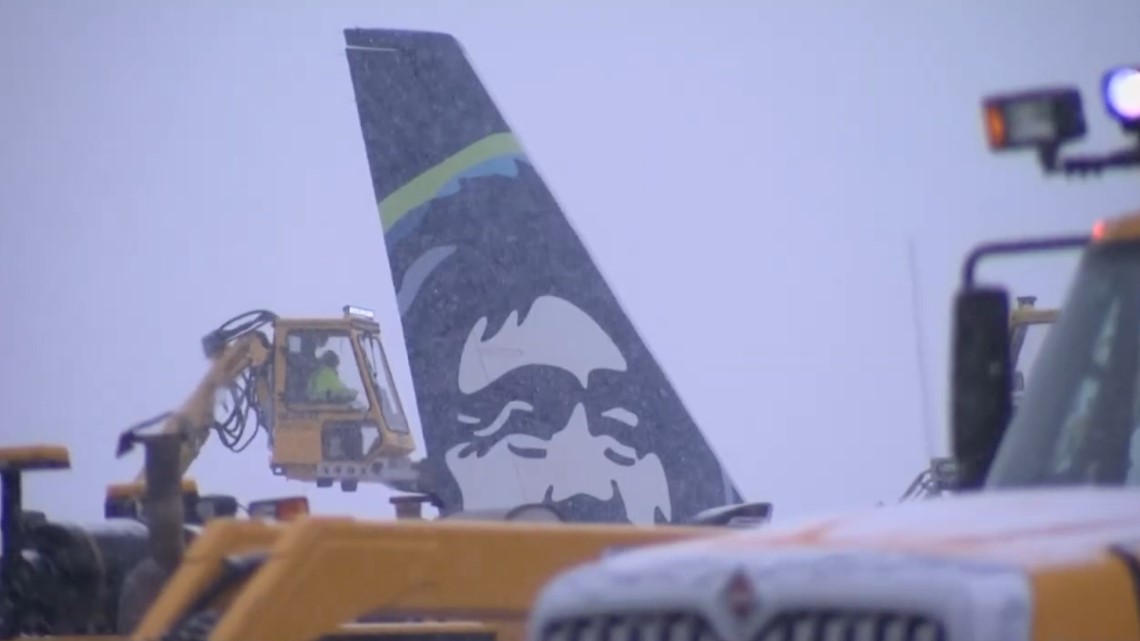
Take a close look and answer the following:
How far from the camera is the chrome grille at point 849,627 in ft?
9.29

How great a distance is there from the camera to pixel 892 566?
9.59ft

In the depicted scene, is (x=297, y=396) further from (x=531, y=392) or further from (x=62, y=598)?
(x=62, y=598)

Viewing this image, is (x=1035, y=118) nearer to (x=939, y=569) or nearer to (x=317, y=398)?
(x=939, y=569)

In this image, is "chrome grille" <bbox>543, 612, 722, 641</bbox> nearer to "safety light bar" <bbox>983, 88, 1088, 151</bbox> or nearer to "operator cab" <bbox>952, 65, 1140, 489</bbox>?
"operator cab" <bbox>952, 65, 1140, 489</bbox>

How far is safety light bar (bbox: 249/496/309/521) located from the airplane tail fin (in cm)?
395

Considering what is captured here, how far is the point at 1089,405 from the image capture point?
3990 mm

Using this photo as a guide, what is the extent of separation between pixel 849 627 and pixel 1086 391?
4.31 ft

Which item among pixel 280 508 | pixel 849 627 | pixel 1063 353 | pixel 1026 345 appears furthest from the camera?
pixel 1026 345

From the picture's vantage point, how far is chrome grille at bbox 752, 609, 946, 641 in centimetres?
283

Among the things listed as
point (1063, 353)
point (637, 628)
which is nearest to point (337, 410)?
point (1063, 353)

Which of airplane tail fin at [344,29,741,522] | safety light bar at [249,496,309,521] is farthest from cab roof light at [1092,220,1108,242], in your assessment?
airplane tail fin at [344,29,741,522]

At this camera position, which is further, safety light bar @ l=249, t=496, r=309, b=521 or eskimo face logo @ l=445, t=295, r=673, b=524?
eskimo face logo @ l=445, t=295, r=673, b=524

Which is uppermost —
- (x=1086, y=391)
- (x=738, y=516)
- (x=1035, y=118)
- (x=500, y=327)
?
(x=1035, y=118)

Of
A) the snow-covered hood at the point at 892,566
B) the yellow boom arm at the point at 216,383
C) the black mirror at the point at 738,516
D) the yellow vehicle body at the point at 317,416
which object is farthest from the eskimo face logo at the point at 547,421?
the snow-covered hood at the point at 892,566
